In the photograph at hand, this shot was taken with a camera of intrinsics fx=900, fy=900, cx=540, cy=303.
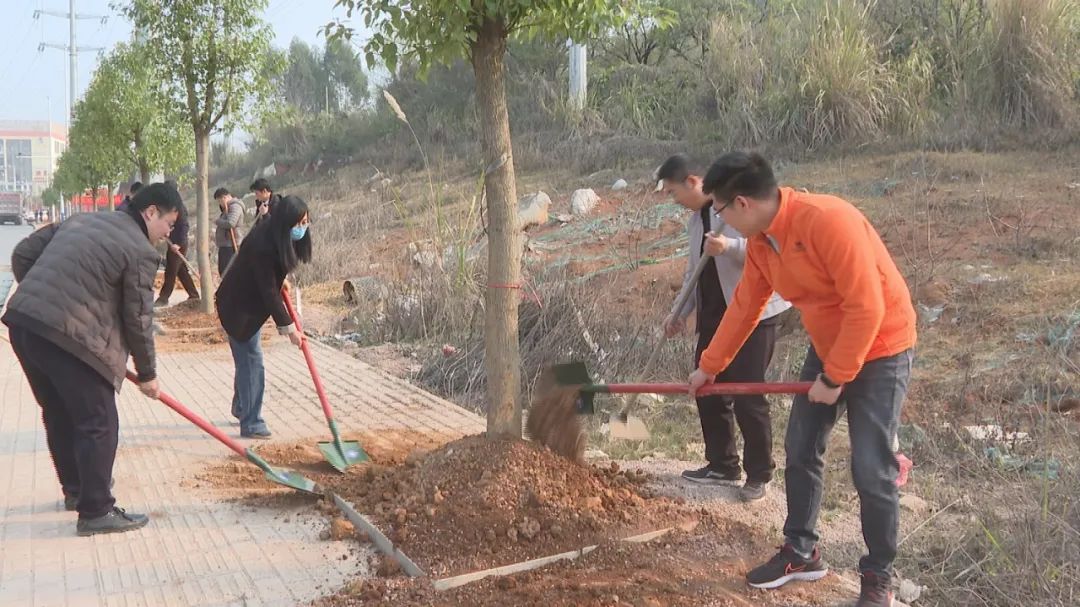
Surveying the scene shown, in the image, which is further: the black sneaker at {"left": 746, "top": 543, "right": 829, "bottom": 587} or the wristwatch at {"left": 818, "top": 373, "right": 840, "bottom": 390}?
the black sneaker at {"left": 746, "top": 543, "right": 829, "bottom": 587}

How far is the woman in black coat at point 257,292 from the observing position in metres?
5.36

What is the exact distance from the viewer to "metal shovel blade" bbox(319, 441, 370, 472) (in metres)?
5.08

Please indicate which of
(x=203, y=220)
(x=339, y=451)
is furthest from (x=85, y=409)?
(x=203, y=220)

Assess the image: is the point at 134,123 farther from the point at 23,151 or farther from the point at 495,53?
the point at 23,151

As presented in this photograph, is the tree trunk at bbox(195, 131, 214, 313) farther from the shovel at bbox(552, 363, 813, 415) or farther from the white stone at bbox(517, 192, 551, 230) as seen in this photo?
the shovel at bbox(552, 363, 813, 415)

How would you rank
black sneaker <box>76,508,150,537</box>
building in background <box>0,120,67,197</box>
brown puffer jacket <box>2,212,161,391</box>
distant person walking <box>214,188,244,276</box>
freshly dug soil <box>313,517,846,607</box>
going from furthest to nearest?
building in background <box>0,120,67,197</box> < distant person walking <box>214,188,244,276</box> < black sneaker <box>76,508,150,537</box> < brown puffer jacket <box>2,212,161,391</box> < freshly dug soil <box>313,517,846,607</box>

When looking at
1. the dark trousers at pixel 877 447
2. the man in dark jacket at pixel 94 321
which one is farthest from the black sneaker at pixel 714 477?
the man in dark jacket at pixel 94 321

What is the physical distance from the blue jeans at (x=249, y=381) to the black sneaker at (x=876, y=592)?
156 inches

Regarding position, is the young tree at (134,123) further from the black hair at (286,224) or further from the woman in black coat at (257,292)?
the black hair at (286,224)

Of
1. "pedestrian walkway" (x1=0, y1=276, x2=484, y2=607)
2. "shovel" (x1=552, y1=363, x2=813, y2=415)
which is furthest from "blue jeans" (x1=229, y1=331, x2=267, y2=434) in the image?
"shovel" (x1=552, y1=363, x2=813, y2=415)

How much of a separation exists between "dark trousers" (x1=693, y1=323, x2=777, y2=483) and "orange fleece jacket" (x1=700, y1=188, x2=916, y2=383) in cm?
87

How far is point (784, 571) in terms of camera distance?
11.7ft

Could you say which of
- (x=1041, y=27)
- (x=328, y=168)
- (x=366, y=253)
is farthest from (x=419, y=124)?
(x=1041, y=27)

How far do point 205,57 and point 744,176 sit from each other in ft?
31.4
